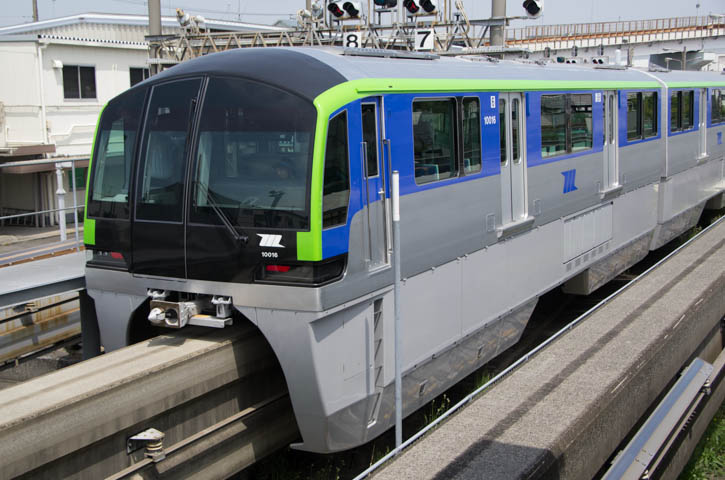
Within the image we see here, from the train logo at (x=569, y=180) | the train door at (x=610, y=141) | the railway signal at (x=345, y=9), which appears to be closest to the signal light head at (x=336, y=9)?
the railway signal at (x=345, y=9)

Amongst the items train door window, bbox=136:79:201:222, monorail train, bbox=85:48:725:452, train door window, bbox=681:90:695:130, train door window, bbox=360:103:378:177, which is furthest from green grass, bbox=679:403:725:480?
train door window, bbox=681:90:695:130

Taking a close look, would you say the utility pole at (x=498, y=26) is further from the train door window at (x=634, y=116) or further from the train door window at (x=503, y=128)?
the train door window at (x=503, y=128)

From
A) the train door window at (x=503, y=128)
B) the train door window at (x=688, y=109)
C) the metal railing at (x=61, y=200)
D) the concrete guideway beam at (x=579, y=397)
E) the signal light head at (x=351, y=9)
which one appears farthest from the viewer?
the signal light head at (x=351, y=9)

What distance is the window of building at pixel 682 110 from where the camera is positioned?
44.2 ft

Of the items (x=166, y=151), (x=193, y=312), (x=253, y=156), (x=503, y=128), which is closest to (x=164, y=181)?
(x=166, y=151)

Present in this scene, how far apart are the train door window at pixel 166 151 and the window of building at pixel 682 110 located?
A: 972 centimetres

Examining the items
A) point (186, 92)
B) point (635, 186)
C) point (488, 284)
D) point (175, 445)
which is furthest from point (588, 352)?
point (635, 186)

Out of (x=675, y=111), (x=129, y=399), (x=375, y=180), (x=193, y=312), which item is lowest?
(x=129, y=399)

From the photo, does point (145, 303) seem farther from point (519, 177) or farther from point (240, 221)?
point (519, 177)

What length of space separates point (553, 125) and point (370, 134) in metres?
3.78

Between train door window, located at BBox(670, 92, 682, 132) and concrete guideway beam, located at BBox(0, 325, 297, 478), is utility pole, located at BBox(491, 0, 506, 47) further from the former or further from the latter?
concrete guideway beam, located at BBox(0, 325, 297, 478)

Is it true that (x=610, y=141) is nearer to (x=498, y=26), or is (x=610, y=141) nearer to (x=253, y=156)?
(x=498, y=26)

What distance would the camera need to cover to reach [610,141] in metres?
10.8

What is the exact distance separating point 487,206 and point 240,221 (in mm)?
2798
